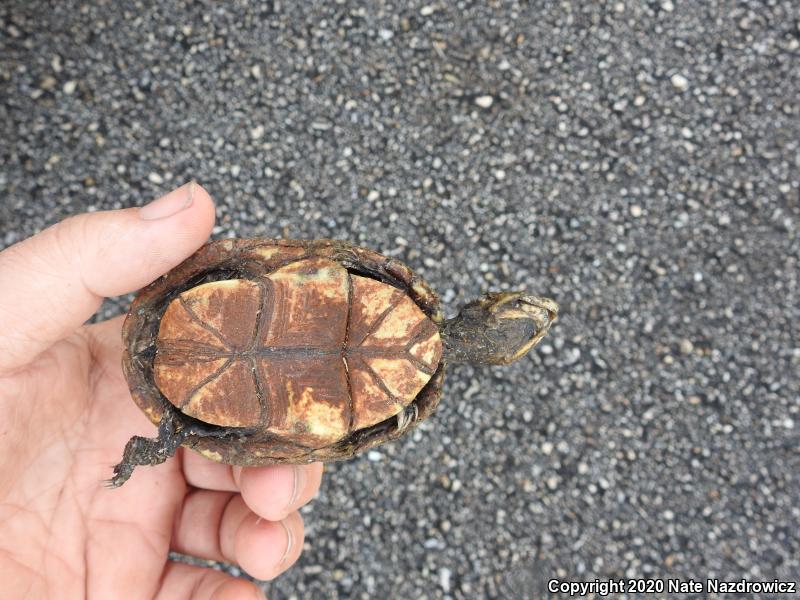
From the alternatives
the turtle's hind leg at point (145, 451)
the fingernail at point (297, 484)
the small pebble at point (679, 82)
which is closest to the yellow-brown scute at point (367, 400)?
the fingernail at point (297, 484)

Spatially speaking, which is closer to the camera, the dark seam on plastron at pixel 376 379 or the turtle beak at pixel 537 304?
the dark seam on plastron at pixel 376 379

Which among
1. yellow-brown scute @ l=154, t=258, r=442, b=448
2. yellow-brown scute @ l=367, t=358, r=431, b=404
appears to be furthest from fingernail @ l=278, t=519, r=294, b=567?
yellow-brown scute @ l=367, t=358, r=431, b=404

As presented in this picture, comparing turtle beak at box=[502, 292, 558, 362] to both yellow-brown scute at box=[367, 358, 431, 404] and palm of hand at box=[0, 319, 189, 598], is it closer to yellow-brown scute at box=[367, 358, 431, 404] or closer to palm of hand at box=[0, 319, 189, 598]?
yellow-brown scute at box=[367, 358, 431, 404]

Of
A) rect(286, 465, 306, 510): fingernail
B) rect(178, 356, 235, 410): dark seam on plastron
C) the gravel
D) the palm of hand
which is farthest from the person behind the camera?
the gravel

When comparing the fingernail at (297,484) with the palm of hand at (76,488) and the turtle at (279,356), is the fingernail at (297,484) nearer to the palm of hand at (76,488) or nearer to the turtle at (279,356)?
the turtle at (279,356)

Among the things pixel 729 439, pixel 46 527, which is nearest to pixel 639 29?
pixel 729 439

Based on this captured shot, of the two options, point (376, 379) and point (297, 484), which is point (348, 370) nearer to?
point (376, 379)
